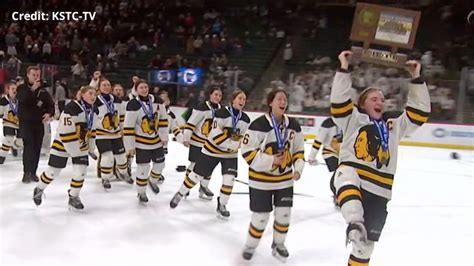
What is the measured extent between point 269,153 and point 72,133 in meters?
2.17

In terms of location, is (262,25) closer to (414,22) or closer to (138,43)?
(138,43)

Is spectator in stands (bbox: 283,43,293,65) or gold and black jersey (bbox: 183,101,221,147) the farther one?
spectator in stands (bbox: 283,43,293,65)

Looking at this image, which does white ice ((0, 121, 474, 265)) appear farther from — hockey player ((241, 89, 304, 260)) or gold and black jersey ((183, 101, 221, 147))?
gold and black jersey ((183, 101, 221, 147))

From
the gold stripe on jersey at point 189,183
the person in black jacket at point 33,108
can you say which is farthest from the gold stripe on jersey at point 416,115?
the person in black jacket at point 33,108

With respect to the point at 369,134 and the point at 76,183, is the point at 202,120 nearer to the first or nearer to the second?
the point at 76,183

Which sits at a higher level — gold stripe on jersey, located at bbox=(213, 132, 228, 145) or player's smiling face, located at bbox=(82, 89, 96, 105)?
player's smiling face, located at bbox=(82, 89, 96, 105)

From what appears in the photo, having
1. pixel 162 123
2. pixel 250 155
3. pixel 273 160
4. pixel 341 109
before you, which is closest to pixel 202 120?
pixel 162 123

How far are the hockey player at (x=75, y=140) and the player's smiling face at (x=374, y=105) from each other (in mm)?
3005

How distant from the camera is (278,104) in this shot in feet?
13.6

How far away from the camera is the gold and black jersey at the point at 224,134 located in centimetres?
547

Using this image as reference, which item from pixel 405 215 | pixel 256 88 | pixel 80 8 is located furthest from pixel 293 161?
pixel 80 8

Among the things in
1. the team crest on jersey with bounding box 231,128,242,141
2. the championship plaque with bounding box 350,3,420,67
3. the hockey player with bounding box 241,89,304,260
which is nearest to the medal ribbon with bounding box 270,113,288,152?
the hockey player with bounding box 241,89,304,260

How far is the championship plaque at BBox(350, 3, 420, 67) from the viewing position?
9.95ft

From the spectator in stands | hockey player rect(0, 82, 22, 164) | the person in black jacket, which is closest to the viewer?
the person in black jacket
